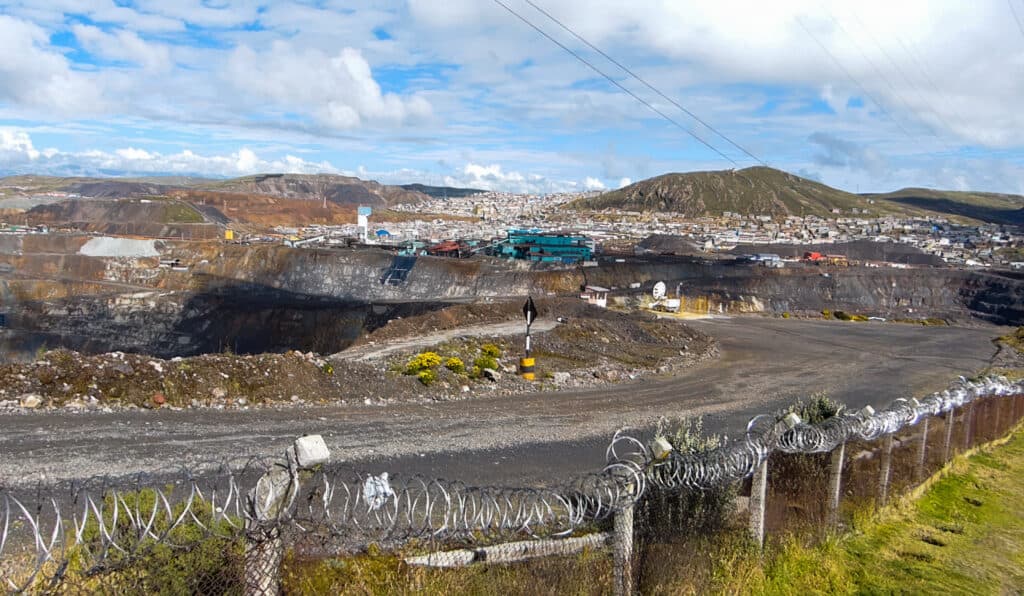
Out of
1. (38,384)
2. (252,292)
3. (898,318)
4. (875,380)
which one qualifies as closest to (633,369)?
(875,380)

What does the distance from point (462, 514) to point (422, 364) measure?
47.8ft

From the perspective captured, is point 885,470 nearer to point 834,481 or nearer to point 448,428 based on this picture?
A: point 834,481

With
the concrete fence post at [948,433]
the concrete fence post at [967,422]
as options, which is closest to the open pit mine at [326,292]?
the concrete fence post at [967,422]

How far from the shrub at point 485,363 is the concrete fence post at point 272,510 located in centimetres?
1655

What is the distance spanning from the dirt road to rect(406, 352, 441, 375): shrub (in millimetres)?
2068

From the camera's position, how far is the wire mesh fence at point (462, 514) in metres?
3.92

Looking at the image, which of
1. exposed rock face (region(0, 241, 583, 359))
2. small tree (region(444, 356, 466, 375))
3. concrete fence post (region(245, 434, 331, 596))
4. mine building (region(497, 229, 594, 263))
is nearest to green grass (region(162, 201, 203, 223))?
exposed rock face (region(0, 241, 583, 359))

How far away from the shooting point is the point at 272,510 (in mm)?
3949

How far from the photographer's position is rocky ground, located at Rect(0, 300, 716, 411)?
14148 millimetres

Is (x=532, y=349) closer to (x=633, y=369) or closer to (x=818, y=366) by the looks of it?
(x=633, y=369)

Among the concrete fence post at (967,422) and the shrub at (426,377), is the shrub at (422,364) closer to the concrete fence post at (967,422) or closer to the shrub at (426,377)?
the shrub at (426,377)

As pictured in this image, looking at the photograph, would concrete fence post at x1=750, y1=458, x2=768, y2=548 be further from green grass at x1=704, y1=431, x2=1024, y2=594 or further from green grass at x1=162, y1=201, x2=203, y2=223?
green grass at x1=162, y1=201, x2=203, y2=223

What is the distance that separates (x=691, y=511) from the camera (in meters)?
5.69

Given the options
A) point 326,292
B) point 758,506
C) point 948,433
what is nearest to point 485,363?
point 948,433
